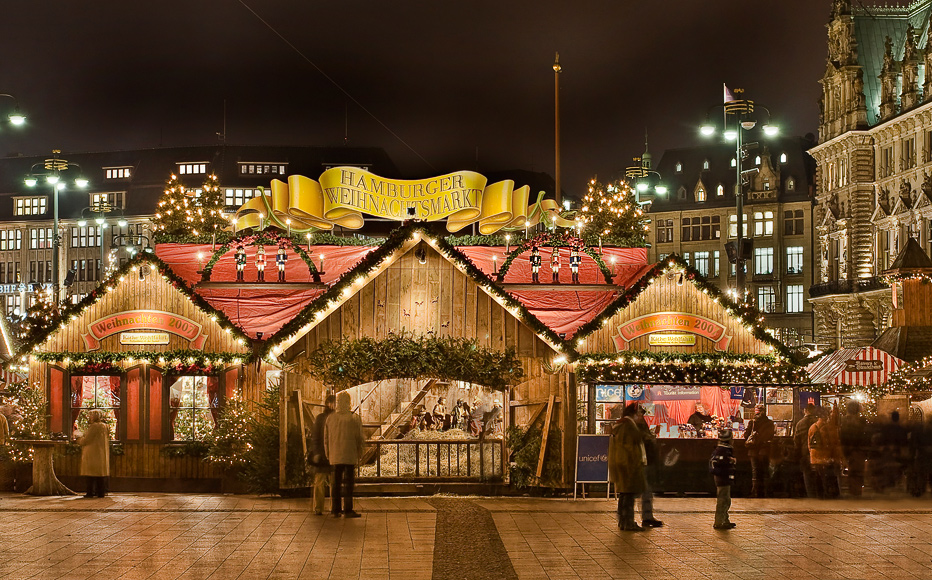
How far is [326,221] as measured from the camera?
A: 2433cm

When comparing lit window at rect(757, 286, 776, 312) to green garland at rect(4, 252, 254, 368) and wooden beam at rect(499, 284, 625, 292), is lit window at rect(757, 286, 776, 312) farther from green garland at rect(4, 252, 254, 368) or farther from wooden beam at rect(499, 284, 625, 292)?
green garland at rect(4, 252, 254, 368)

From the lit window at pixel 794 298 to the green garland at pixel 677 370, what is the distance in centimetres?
6405

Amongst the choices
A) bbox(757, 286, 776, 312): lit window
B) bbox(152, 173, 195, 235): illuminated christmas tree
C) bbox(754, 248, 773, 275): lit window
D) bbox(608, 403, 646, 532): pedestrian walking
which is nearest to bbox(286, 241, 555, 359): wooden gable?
bbox(608, 403, 646, 532): pedestrian walking

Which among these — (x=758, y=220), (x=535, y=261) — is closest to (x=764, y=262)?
(x=758, y=220)

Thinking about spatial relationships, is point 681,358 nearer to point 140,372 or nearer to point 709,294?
point 709,294

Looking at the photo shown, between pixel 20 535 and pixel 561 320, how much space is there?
1083 centimetres

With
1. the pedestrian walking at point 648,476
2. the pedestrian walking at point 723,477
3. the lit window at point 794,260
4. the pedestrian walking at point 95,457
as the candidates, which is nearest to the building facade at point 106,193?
the lit window at point 794,260

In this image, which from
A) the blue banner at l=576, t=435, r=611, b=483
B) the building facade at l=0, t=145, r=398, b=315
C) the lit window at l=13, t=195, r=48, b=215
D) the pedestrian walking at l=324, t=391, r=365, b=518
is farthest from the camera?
the lit window at l=13, t=195, r=48, b=215

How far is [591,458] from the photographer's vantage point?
19.9 meters

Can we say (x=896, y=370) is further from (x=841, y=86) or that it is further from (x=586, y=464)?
(x=841, y=86)

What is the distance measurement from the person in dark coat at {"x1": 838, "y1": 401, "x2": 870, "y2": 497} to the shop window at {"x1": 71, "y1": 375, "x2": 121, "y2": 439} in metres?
13.0

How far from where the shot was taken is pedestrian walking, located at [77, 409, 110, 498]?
1988 cm

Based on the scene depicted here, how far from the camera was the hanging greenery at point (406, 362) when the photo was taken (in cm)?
2067

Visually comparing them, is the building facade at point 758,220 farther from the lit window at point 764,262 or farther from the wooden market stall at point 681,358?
the wooden market stall at point 681,358
